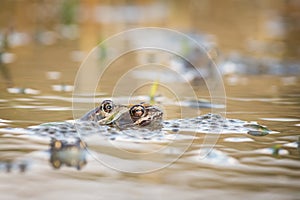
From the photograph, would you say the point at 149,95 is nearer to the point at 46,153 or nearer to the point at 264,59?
the point at 46,153

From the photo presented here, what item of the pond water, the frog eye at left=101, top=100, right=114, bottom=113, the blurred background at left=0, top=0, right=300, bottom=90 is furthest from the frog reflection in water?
the blurred background at left=0, top=0, right=300, bottom=90

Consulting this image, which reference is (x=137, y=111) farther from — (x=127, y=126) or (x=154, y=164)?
(x=154, y=164)

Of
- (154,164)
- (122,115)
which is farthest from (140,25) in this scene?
(154,164)

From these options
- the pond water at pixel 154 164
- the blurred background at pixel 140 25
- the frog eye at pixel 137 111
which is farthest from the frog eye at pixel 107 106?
the blurred background at pixel 140 25

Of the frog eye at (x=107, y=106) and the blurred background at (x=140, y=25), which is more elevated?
the blurred background at (x=140, y=25)

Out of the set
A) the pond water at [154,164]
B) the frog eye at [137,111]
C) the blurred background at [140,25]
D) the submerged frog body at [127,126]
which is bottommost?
the pond water at [154,164]

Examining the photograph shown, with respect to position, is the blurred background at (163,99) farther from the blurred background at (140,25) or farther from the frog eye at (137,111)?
the frog eye at (137,111)

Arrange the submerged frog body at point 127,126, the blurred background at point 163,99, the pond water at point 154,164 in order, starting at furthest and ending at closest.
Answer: the submerged frog body at point 127,126 → the blurred background at point 163,99 → the pond water at point 154,164
